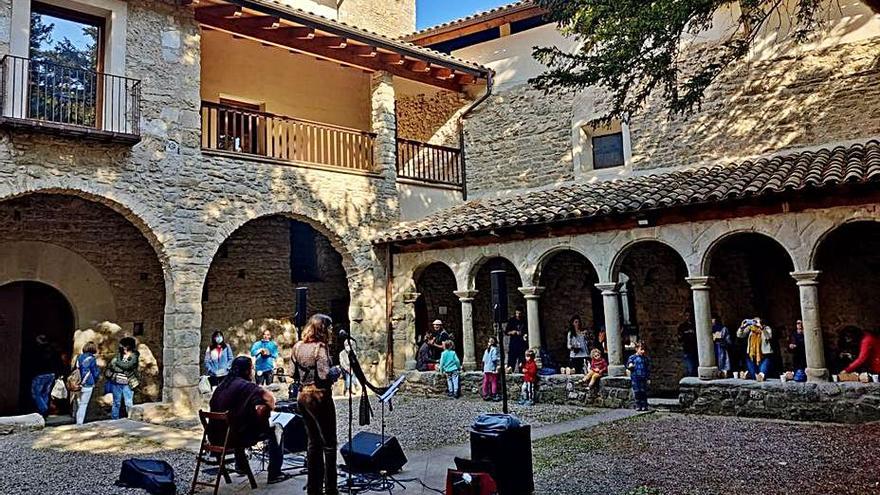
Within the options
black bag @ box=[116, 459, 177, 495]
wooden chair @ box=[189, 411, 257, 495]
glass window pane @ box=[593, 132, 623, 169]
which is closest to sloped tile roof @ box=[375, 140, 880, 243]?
glass window pane @ box=[593, 132, 623, 169]

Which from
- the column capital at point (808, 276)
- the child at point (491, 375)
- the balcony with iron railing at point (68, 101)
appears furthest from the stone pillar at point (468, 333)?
the balcony with iron railing at point (68, 101)

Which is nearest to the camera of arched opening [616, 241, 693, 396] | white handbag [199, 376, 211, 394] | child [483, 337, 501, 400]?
white handbag [199, 376, 211, 394]

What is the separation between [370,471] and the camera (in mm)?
5645

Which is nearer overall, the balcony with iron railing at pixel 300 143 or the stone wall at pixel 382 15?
the balcony with iron railing at pixel 300 143

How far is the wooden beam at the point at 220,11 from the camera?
10430mm

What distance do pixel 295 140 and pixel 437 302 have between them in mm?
4967

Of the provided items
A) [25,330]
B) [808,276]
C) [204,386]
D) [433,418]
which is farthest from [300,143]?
[808,276]

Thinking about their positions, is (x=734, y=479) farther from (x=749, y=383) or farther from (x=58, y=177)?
(x=58, y=177)

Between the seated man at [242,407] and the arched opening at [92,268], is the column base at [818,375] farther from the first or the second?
the arched opening at [92,268]

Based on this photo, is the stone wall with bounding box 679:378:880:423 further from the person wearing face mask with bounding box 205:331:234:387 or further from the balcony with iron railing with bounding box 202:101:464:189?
the person wearing face mask with bounding box 205:331:234:387

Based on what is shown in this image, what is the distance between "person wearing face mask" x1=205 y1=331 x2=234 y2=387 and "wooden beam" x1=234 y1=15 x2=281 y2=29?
5.36m

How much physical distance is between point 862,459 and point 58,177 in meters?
10.2

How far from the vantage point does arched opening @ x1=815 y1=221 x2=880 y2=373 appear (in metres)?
10.7

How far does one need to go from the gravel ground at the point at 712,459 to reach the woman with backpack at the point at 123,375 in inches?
257
